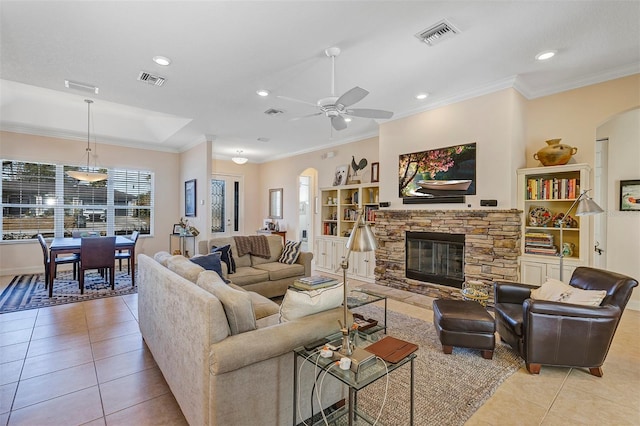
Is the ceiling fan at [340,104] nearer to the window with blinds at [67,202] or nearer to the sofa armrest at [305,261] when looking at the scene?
the sofa armrest at [305,261]

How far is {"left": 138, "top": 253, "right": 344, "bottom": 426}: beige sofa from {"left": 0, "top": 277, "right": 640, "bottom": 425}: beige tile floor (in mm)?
379

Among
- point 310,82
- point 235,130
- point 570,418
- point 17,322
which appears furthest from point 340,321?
point 235,130

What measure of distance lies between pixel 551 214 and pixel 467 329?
243 centimetres

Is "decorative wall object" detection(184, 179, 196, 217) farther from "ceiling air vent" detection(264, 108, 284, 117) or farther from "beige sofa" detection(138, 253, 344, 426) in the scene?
"beige sofa" detection(138, 253, 344, 426)

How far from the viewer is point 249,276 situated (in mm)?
4160

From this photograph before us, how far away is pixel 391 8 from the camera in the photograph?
7.89ft

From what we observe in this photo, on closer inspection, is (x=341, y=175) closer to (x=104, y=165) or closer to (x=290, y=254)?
(x=290, y=254)

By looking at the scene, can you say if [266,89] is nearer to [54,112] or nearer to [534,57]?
[534,57]

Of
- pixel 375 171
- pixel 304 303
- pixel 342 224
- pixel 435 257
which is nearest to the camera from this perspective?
pixel 304 303

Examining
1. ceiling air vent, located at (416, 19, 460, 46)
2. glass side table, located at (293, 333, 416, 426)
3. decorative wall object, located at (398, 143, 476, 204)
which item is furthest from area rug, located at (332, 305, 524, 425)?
ceiling air vent, located at (416, 19, 460, 46)

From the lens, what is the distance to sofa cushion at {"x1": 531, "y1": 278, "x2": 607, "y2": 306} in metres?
2.51

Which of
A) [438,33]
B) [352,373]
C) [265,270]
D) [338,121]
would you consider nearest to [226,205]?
[265,270]

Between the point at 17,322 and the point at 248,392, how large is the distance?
3699 mm

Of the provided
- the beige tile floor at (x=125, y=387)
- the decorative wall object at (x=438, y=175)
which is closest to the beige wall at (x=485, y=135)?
the decorative wall object at (x=438, y=175)
